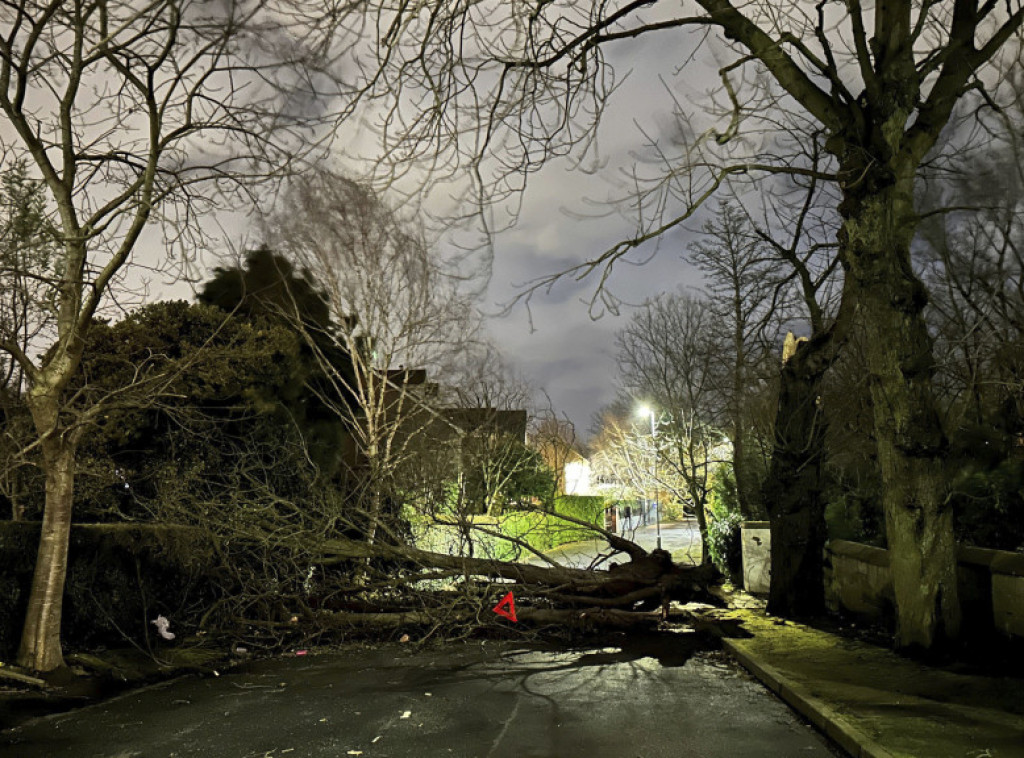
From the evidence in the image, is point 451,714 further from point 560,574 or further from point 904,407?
point 904,407

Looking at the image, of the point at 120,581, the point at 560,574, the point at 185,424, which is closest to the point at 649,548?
the point at 560,574

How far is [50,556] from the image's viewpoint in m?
8.98

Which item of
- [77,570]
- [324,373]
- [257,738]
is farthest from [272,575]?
[324,373]

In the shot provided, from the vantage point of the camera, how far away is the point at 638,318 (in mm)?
23203

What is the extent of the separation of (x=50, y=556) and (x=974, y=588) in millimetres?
10360

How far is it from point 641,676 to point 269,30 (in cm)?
729

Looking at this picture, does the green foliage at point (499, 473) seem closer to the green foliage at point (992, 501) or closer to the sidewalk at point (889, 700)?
the sidewalk at point (889, 700)

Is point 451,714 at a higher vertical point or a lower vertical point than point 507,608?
lower

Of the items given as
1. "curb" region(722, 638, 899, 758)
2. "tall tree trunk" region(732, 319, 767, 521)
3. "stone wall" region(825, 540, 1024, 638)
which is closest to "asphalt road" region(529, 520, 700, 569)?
"tall tree trunk" region(732, 319, 767, 521)

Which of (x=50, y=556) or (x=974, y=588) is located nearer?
(x=974, y=588)

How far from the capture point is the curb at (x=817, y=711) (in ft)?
18.0

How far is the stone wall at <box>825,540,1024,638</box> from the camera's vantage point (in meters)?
8.09

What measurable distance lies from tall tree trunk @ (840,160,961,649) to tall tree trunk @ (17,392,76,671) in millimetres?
9051

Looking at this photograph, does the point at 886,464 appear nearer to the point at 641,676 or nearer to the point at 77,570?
the point at 641,676
